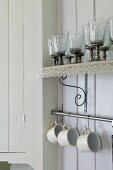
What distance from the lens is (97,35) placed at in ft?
4.01

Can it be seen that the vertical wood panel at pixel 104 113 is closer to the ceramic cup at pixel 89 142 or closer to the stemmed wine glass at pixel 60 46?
the ceramic cup at pixel 89 142

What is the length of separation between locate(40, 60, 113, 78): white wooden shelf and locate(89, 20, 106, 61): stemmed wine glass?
0.17 feet

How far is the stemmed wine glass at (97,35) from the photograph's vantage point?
1.22 meters

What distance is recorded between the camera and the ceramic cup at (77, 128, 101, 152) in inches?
52.8

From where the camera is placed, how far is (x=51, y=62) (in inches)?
64.3

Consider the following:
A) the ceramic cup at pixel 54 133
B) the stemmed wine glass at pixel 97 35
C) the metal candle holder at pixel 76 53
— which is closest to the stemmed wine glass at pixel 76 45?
the metal candle holder at pixel 76 53
